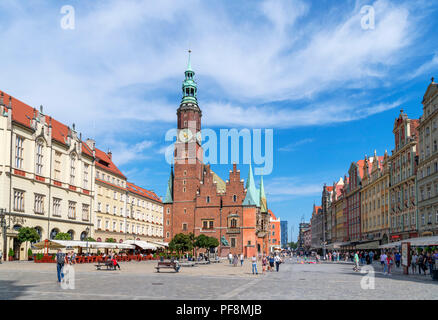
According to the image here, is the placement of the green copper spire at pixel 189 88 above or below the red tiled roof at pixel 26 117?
above

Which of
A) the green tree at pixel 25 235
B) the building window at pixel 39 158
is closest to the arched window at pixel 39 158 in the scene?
the building window at pixel 39 158

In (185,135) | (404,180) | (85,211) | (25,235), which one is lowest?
(25,235)

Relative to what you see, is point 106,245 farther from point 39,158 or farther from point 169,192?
point 169,192

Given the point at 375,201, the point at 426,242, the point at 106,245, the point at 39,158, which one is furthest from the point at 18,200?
the point at 375,201

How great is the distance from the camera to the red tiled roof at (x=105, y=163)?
237 ft

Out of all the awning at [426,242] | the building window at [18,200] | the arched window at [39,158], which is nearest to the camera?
the awning at [426,242]

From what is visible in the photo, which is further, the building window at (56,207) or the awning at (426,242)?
the building window at (56,207)

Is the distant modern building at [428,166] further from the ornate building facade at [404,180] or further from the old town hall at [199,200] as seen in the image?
the old town hall at [199,200]

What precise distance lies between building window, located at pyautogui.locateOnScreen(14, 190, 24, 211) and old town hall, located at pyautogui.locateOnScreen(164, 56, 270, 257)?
45.7 m

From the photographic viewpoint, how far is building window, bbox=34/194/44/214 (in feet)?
169

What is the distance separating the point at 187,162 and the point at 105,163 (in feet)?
67.8

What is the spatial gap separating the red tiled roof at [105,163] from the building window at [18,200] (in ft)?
69.0

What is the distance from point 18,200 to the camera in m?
48.2
